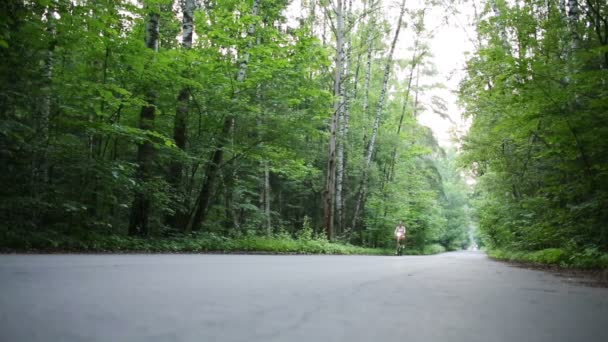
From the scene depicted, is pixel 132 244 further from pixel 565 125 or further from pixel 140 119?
pixel 565 125

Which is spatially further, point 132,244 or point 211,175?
point 211,175

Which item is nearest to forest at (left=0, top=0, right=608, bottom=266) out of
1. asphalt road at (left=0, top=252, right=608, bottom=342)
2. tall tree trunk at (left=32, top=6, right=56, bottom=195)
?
tall tree trunk at (left=32, top=6, right=56, bottom=195)

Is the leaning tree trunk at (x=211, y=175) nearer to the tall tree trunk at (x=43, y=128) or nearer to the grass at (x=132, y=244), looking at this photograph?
the grass at (x=132, y=244)

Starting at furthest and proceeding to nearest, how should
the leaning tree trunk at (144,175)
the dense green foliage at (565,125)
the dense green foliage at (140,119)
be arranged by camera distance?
1. the leaning tree trunk at (144,175)
2. the dense green foliage at (140,119)
3. the dense green foliage at (565,125)

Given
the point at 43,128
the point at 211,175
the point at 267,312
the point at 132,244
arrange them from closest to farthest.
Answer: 1. the point at 267,312
2. the point at 43,128
3. the point at 132,244
4. the point at 211,175

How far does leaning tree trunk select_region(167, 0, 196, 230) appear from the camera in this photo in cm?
1116

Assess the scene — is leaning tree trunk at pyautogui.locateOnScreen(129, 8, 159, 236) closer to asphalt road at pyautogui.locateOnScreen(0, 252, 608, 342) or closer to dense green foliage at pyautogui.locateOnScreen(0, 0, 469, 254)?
dense green foliage at pyautogui.locateOnScreen(0, 0, 469, 254)

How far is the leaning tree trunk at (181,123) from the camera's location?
11.2 m

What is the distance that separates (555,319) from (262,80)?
10284 millimetres

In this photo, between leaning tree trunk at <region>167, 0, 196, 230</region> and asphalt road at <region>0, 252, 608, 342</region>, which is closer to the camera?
asphalt road at <region>0, 252, 608, 342</region>

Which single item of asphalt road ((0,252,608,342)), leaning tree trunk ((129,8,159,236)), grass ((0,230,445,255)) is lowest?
grass ((0,230,445,255))

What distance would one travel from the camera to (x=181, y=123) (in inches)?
447

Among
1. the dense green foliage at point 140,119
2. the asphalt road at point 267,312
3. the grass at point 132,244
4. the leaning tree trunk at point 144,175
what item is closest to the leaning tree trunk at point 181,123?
the dense green foliage at point 140,119

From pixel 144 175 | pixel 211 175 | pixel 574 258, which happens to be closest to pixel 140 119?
pixel 144 175
